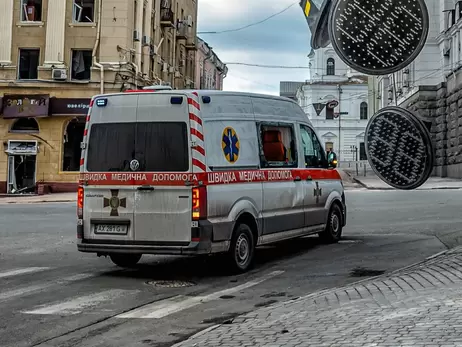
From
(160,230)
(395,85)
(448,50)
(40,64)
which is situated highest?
(40,64)

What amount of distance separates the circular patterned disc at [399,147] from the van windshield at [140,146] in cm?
325

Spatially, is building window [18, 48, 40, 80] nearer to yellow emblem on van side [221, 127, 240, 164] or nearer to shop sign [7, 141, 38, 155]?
shop sign [7, 141, 38, 155]

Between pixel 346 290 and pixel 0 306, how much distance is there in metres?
3.95

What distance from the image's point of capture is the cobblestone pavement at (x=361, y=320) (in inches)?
200

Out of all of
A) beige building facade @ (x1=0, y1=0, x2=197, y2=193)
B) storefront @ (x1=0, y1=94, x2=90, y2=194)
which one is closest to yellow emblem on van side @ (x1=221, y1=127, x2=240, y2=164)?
beige building facade @ (x1=0, y1=0, x2=197, y2=193)

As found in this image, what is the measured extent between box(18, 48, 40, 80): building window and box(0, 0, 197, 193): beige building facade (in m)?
0.05

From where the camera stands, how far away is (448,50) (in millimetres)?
6590

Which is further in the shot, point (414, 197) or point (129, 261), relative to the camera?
point (414, 197)

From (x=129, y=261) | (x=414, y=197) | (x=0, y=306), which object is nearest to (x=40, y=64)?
(x=414, y=197)

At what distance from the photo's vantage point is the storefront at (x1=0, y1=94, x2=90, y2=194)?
3384 centimetres

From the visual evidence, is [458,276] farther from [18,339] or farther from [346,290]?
[18,339]

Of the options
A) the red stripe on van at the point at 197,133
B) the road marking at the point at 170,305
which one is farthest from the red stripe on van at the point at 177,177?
the road marking at the point at 170,305

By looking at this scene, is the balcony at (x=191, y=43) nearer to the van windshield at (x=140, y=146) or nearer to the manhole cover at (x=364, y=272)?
the van windshield at (x=140, y=146)

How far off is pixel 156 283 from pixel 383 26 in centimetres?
481
